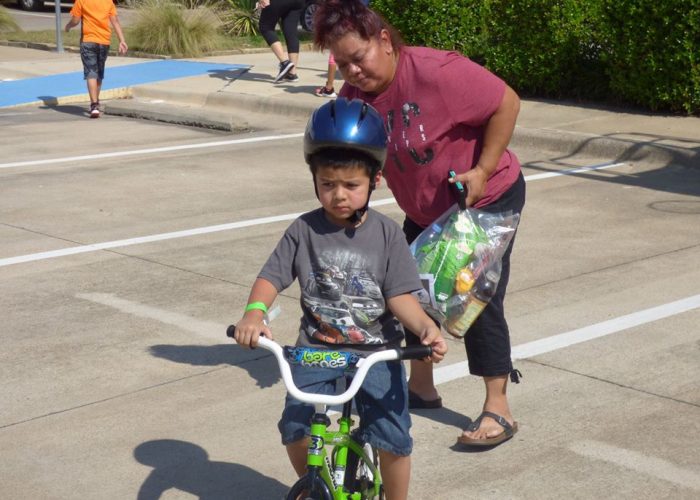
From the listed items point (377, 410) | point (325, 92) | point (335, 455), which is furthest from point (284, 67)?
point (335, 455)

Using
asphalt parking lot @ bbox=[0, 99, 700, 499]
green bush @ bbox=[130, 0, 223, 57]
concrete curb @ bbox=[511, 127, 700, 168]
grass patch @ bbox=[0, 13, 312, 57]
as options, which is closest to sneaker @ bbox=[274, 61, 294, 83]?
grass patch @ bbox=[0, 13, 312, 57]

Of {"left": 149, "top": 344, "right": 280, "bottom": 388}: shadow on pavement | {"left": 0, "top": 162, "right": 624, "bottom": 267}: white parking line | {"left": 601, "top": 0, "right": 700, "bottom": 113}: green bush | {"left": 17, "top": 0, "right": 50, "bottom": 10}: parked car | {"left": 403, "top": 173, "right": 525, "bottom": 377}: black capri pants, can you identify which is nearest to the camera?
{"left": 403, "top": 173, "right": 525, "bottom": 377}: black capri pants

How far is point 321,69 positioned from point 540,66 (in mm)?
4823

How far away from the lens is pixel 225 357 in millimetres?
5824

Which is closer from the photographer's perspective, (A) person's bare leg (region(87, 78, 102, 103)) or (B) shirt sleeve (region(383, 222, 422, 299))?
(B) shirt sleeve (region(383, 222, 422, 299))

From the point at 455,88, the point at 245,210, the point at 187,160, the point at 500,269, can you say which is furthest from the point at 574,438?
the point at 187,160

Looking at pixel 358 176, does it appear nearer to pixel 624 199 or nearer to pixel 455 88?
pixel 455 88

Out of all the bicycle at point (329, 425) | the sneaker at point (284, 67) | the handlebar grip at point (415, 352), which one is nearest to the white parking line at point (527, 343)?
the bicycle at point (329, 425)

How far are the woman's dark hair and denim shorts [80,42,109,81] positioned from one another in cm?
1060

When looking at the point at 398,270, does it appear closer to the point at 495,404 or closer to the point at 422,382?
the point at 495,404

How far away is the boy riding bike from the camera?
3387mm

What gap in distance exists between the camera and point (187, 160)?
11.4m

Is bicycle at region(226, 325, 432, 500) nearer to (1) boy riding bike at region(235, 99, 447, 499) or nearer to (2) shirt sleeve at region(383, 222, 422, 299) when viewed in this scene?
(1) boy riding bike at region(235, 99, 447, 499)

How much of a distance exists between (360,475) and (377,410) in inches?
8.0
